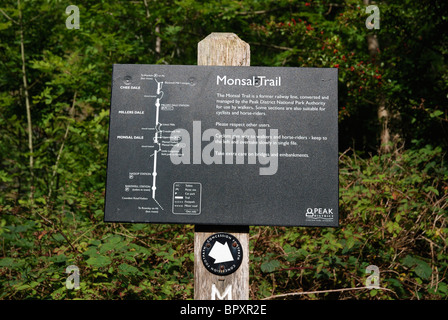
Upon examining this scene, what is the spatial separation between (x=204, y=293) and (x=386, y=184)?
3022 millimetres

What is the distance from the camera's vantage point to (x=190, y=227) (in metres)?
4.54

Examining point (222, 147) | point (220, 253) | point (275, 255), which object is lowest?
point (275, 255)

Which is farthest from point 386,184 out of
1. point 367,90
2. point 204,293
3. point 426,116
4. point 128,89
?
point 128,89

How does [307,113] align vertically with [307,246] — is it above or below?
above

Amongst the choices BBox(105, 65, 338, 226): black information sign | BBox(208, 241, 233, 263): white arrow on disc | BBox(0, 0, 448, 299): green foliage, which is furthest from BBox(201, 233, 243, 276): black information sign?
BBox(0, 0, 448, 299): green foliage

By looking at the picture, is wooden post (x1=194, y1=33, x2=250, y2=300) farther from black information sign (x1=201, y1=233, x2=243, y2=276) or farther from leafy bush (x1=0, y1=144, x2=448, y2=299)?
leafy bush (x1=0, y1=144, x2=448, y2=299)

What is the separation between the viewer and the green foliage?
3787 mm

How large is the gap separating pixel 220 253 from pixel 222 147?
0.65 metres

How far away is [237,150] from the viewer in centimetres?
235

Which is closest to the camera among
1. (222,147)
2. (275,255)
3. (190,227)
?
(222,147)

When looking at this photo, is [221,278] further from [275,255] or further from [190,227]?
[190,227]

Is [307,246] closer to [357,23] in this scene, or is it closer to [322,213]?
[322,213]

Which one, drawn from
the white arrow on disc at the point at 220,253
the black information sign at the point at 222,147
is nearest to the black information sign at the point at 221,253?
the white arrow on disc at the point at 220,253

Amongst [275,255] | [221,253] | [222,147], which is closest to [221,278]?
[221,253]
